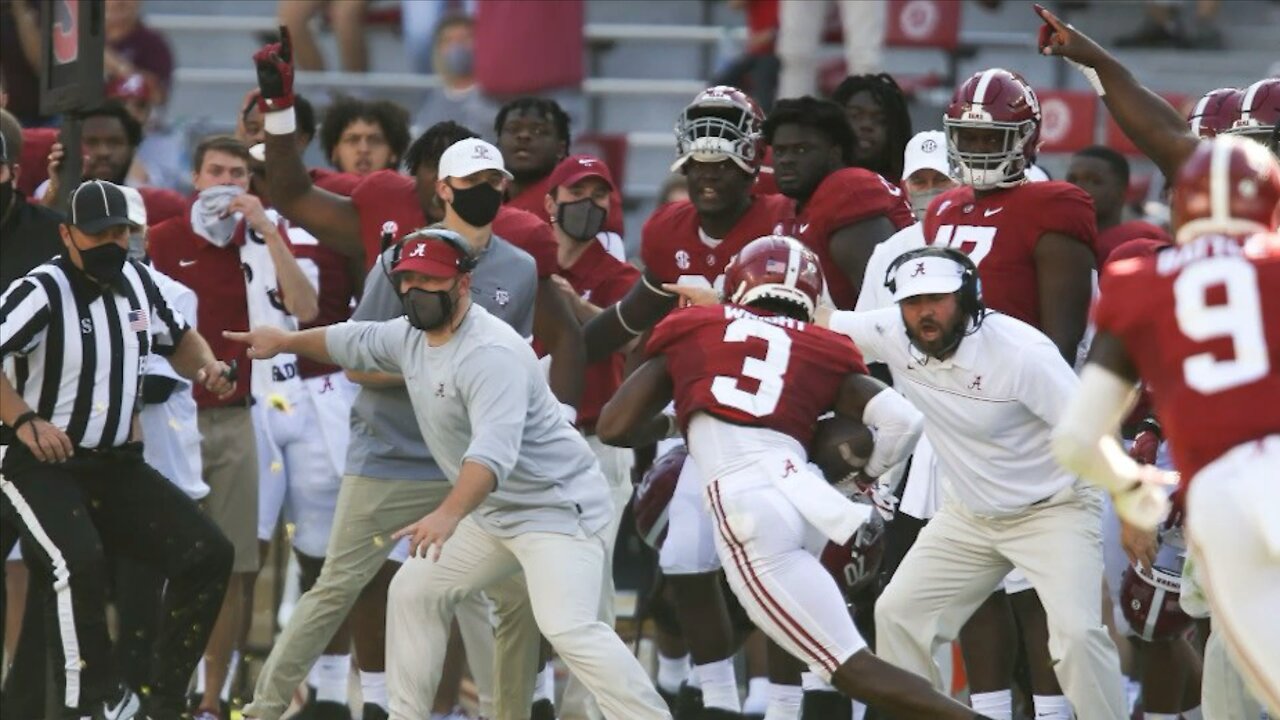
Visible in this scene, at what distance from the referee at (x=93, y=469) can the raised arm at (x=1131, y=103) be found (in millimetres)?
3081

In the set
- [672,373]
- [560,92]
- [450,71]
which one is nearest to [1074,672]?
[672,373]

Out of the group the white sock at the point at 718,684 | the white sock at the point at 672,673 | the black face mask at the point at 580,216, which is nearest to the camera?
the white sock at the point at 718,684

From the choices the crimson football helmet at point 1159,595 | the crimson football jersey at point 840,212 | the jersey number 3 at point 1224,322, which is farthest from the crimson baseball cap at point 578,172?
the jersey number 3 at point 1224,322

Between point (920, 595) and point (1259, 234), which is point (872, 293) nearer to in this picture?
point (920, 595)

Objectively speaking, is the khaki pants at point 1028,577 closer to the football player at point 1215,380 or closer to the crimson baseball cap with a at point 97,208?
the football player at point 1215,380

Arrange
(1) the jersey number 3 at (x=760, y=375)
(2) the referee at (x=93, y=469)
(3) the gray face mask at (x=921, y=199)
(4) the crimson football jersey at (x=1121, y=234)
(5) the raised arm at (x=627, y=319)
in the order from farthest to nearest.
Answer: (3) the gray face mask at (x=921, y=199), (4) the crimson football jersey at (x=1121, y=234), (5) the raised arm at (x=627, y=319), (2) the referee at (x=93, y=469), (1) the jersey number 3 at (x=760, y=375)

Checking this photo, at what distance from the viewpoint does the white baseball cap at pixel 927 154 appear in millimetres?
9141

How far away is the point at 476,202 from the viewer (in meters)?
8.34

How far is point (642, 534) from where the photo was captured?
890cm

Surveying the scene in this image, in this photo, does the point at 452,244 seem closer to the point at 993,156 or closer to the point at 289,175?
the point at 289,175

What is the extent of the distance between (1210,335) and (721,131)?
3.60 metres

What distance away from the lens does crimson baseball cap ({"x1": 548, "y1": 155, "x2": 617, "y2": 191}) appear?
9.45 meters

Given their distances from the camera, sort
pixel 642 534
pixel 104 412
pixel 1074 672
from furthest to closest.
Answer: pixel 642 534 → pixel 104 412 → pixel 1074 672

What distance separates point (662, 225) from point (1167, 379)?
377 centimetres
